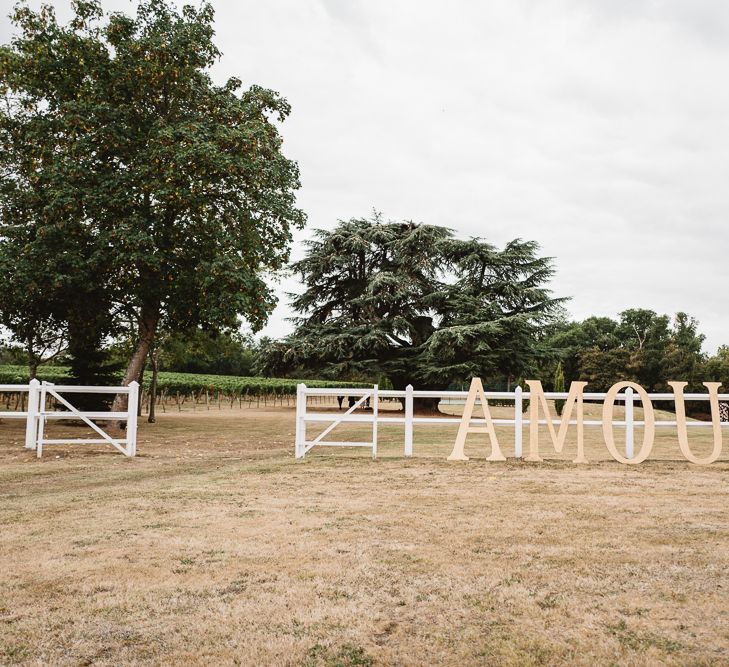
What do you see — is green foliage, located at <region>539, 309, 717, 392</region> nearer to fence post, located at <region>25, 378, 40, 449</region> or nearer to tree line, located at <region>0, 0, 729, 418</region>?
tree line, located at <region>0, 0, 729, 418</region>

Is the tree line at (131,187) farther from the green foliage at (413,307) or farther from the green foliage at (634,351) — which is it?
the green foliage at (634,351)

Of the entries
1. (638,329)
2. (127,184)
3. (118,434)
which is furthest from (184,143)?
(638,329)

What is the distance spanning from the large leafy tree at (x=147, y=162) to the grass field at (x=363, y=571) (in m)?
9.87

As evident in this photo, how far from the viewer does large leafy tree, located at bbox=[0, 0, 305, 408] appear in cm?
1788

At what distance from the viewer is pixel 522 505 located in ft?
25.7

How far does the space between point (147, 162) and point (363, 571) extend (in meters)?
16.3

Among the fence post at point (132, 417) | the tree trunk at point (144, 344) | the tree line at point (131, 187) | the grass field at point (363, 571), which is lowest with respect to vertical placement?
the grass field at point (363, 571)

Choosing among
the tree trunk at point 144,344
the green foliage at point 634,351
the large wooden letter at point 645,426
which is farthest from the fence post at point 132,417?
the green foliage at point 634,351

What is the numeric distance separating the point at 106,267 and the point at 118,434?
16.2 feet

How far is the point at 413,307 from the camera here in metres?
36.4

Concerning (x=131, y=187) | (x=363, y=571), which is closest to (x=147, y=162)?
(x=131, y=187)

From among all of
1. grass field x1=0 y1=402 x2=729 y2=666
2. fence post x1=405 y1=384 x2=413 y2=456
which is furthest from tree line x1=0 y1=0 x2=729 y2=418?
grass field x1=0 y1=402 x2=729 y2=666

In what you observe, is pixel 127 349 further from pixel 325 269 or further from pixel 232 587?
pixel 232 587

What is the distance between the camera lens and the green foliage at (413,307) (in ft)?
110
